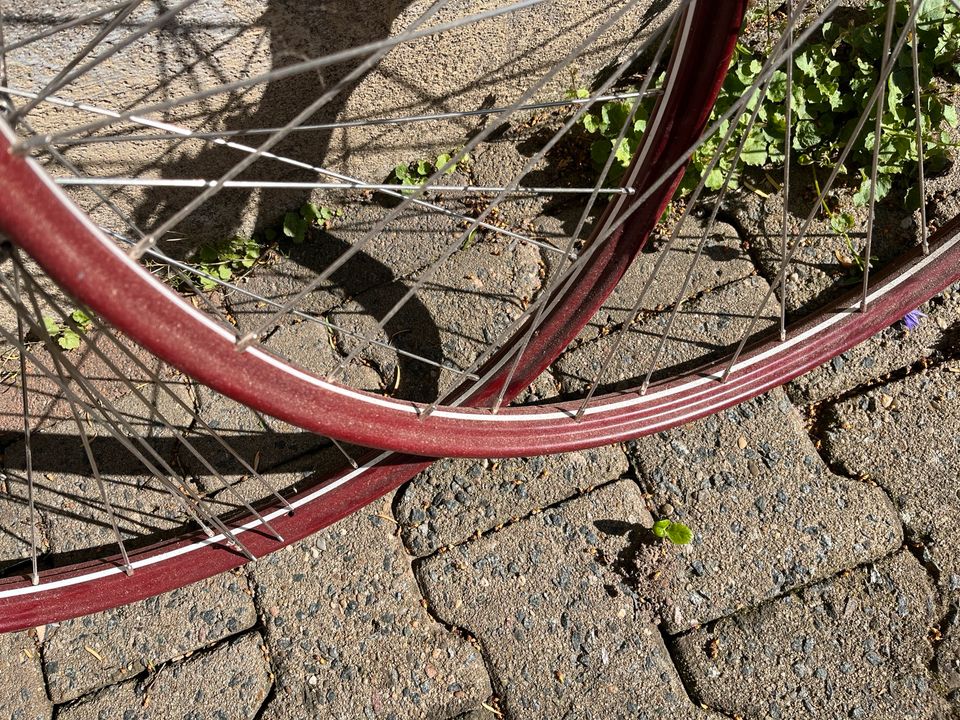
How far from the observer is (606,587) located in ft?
7.18

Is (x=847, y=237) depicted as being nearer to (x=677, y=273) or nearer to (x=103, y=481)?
(x=677, y=273)

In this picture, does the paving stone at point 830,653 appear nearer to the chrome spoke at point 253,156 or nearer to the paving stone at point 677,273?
the paving stone at point 677,273

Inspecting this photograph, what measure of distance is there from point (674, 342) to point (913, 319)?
605 millimetres

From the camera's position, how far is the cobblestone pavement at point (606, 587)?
2094 millimetres

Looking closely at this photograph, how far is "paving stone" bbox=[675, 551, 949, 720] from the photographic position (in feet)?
6.72

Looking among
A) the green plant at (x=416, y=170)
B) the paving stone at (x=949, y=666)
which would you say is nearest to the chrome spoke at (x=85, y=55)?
the green plant at (x=416, y=170)

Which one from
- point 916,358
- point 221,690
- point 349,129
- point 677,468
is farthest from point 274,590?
point 916,358

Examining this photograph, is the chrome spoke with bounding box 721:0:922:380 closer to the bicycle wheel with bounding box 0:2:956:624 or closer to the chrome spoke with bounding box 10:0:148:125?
the bicycle wheel with bounding box 0:2:956:624

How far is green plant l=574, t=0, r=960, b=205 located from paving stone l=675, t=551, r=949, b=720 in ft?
3.38

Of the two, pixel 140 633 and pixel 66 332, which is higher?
pixel 66 332

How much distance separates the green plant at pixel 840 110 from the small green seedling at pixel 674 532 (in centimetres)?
92

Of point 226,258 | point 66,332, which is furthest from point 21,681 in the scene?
point 226,258

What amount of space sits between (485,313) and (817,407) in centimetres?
87

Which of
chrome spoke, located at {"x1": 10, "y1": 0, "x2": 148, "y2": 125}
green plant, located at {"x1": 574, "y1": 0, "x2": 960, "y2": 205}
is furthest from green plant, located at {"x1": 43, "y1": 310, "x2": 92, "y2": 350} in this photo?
green plant, located at {"x1": 574, "y1": 0, "x2": 960, "y2": 205}
